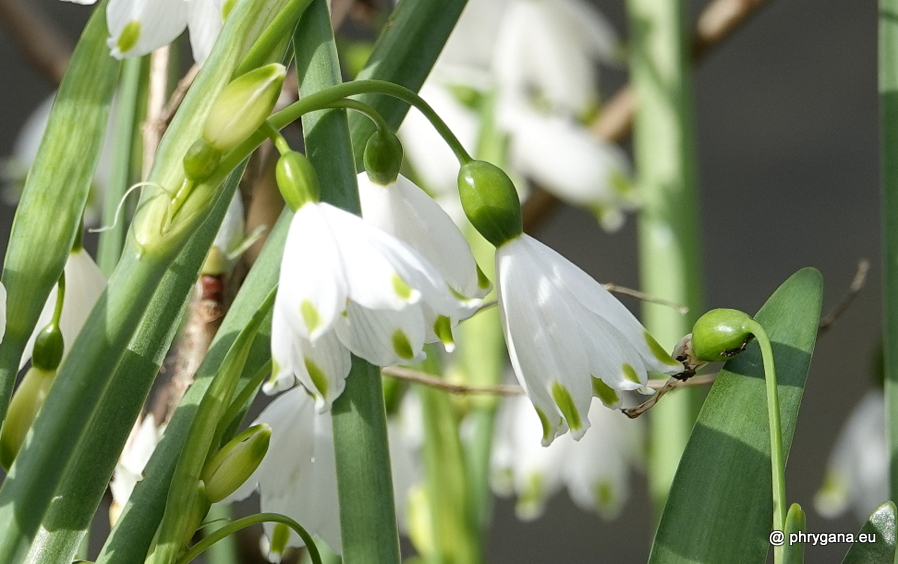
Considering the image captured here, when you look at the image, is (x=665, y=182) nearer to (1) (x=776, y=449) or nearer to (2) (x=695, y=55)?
(2) (x=695, y=55)

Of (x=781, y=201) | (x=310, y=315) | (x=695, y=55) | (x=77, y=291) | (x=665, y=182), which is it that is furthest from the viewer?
(x=781, y=201)

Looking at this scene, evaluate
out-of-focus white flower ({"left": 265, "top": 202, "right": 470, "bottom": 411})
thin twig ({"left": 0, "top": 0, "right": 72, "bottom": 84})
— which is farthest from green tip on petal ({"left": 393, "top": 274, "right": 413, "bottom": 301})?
thin twig ({"left": 0, "top": 0, "right": 72, "bottom": 84})

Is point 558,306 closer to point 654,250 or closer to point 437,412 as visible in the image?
point 437,412

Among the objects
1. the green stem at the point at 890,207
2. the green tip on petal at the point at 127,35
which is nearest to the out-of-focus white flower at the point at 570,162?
the green stem at the point at 890,207

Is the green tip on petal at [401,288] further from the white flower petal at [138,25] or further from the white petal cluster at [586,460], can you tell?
the white petal cluster at [586,460]

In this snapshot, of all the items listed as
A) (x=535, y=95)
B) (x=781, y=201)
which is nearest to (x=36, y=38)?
(x=535, y=95)

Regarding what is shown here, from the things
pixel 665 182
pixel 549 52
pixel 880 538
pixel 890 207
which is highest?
pixel 549 52

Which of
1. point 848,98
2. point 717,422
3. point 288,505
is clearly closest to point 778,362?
point 717,422
